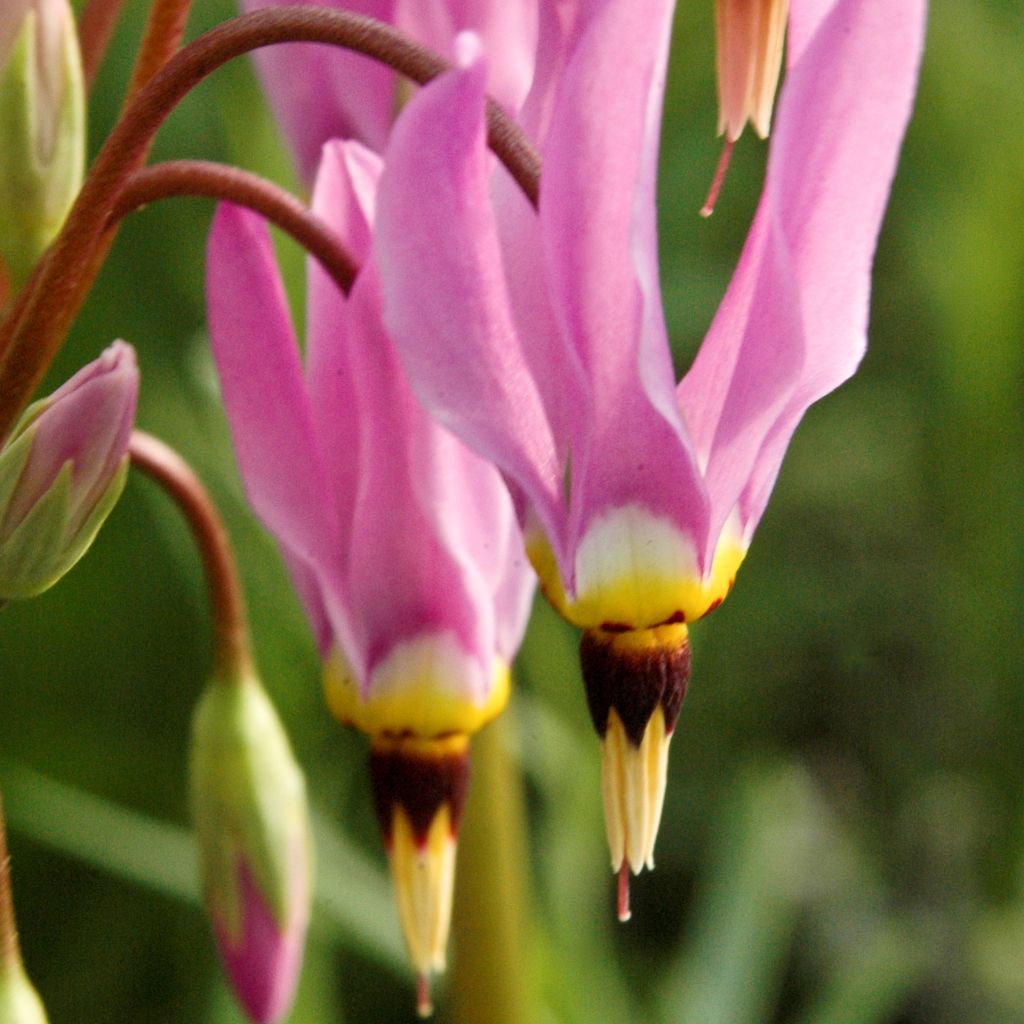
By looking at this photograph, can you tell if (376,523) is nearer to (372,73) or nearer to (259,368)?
(259,368)

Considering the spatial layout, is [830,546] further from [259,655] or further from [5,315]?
[5,315]

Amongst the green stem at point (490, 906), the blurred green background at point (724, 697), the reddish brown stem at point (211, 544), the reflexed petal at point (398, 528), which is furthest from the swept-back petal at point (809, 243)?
the blurred green background at point (724, 697)

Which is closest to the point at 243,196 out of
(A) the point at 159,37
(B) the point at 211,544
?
(A) the point at 159,37

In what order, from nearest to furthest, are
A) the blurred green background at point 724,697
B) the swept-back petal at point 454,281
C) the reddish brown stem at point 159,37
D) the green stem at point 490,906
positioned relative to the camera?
the swept-back petal at point 454,281 < the reddish brown stem at point 159,37 < the green stem at point 490,906 < the blurred green background at point 724,697

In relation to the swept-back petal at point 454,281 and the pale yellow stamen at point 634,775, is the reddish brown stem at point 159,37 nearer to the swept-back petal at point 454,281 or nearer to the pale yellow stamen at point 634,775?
the swept-back petal at point 454,281

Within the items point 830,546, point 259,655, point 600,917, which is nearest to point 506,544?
point 259,655

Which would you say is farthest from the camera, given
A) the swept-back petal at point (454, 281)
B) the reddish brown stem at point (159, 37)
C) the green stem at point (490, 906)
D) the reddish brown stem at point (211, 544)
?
Answer: the green stem at point (490, 906)

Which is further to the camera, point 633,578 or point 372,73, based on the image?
point 372,73
